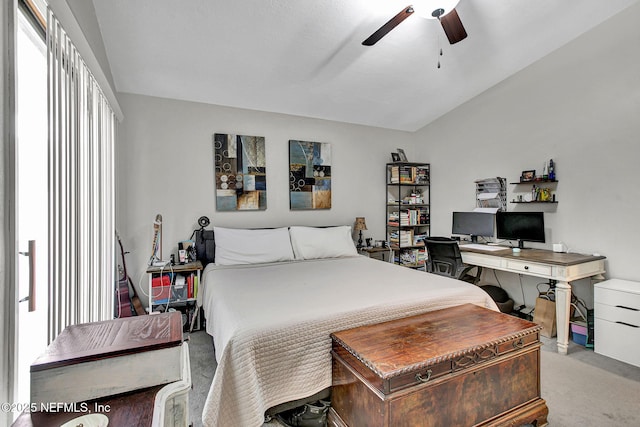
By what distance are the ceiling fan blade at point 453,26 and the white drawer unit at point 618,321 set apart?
226cm

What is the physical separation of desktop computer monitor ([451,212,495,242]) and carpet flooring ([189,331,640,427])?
136 cm

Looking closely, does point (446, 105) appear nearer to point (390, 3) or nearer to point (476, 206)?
point (476, 206)

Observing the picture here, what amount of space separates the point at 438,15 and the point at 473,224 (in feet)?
8.75

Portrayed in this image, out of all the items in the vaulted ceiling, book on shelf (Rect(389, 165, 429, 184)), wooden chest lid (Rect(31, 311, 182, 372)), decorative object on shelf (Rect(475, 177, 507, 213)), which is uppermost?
the vaulted ceiling

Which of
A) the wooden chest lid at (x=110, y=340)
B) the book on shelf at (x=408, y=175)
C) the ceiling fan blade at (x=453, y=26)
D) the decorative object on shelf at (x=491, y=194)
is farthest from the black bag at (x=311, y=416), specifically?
the book on shelf at (x=408, y=175)

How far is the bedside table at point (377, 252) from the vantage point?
3979mm

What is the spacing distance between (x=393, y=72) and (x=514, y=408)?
2.97 metres

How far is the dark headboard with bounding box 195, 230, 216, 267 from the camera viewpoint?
322 centimetres

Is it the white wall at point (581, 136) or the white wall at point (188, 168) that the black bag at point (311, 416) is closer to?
the white wall at point (188, 168)

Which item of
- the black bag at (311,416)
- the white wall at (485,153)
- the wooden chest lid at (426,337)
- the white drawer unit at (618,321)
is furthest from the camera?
the white wall at (485,153)

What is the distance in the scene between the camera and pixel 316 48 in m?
2.65

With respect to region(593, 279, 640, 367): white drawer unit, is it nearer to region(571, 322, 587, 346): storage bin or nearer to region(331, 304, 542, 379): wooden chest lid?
region(571, 322, 587, 346): storage bin

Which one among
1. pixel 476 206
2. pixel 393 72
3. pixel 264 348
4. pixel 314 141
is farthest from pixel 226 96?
pixel 476 206

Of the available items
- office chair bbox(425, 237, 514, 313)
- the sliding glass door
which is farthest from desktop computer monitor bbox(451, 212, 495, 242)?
the sliding glass door
